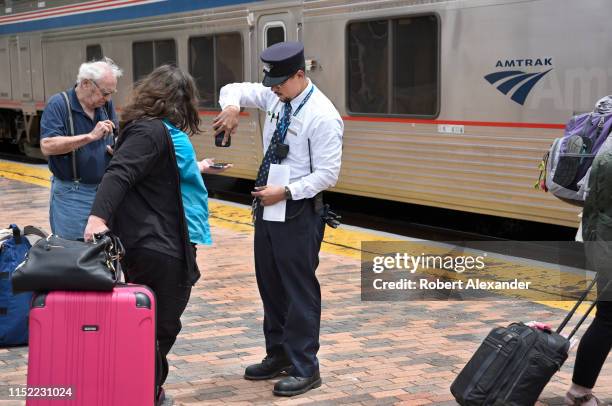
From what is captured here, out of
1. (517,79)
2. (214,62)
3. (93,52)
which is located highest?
(93,52)

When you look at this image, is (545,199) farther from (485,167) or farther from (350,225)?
(350,225)

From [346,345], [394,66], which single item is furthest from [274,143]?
[394,66]

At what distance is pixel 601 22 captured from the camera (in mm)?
7762

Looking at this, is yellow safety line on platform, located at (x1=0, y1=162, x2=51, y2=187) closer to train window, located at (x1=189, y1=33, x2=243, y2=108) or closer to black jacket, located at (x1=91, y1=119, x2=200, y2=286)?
train window, located at (x1=189, y1=33, x2=243, y2=108)

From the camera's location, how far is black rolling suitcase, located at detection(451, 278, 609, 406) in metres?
4.31

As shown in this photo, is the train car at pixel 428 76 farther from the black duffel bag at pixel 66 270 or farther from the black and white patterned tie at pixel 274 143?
the black duffel bag at pixel 66 270

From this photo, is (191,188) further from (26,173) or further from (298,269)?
(26,173)

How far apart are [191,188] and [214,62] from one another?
8.05 metres

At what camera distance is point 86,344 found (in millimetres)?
3801

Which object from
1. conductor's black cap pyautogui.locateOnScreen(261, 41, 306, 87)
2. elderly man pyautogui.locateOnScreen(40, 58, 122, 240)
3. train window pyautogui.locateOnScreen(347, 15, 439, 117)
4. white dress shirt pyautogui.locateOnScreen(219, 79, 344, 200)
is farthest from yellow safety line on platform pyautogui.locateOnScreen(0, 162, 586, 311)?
elderly man pyautogui.locateOnScreen(40, 58, 122, 240)

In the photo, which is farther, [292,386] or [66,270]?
[292,386]

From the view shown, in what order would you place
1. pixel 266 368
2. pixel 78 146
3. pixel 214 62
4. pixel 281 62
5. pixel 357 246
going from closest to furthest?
pixel 281 62, pixel 266 368, pixel 78 146, pixel 357 246, pixel 214 62

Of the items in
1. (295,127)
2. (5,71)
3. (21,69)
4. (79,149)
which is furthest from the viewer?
(5,71)

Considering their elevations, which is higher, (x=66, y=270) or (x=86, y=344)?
(x=66, y=270)
